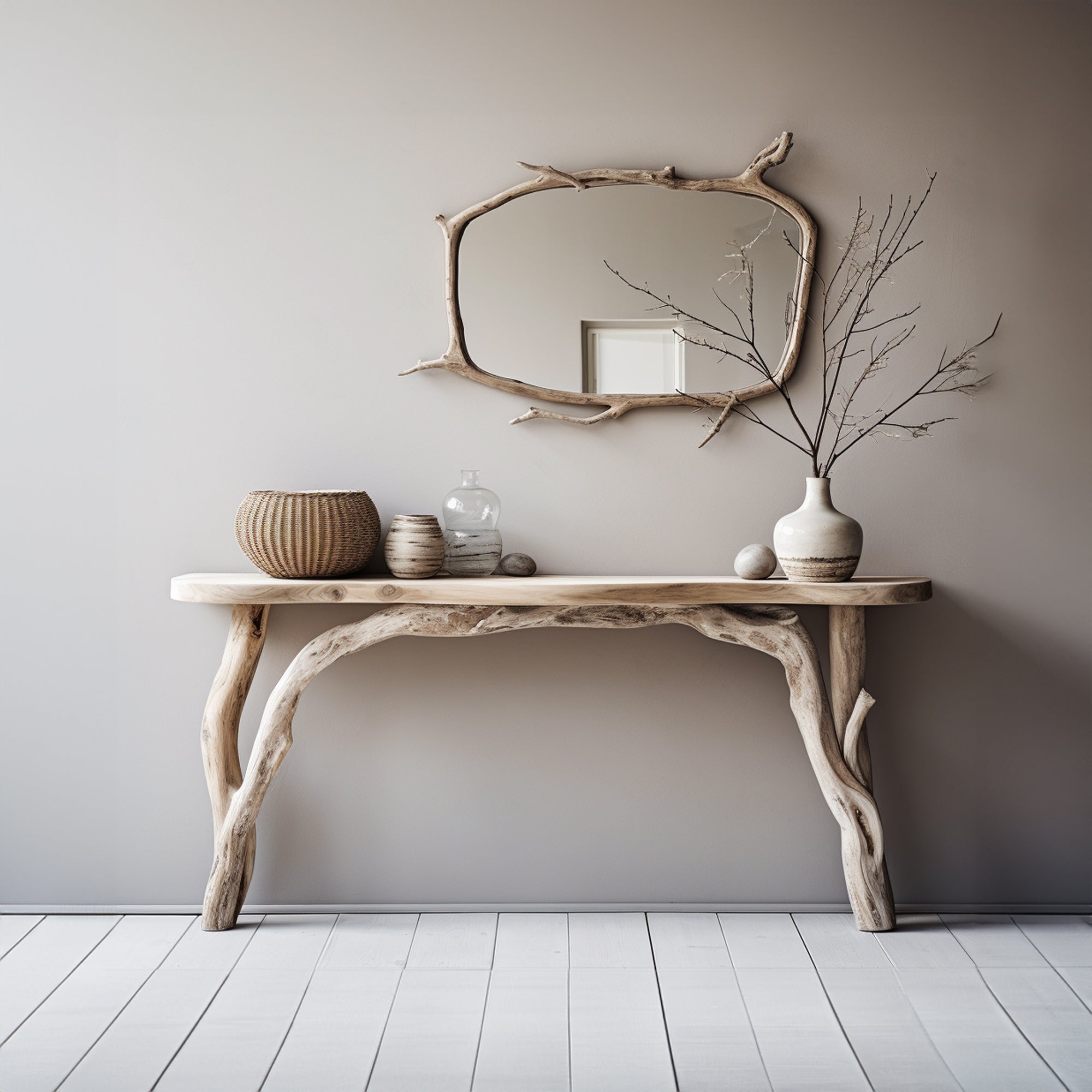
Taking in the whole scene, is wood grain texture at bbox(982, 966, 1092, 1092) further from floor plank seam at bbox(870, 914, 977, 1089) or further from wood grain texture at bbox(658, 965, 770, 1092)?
wood grain texture at bbox(658, 965, 770, 1092)

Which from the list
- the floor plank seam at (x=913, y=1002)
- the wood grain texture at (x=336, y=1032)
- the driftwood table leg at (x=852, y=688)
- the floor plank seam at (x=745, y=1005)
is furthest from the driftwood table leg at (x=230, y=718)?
the floor plank seam at (x=913, y=1002)

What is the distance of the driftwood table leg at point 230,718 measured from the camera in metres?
2.31

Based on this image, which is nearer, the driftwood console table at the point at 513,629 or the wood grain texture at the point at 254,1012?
the wood grain texture at the point at 254,1012

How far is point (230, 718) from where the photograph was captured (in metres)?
2.33

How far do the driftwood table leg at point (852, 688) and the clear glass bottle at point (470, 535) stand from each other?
2.73 ft

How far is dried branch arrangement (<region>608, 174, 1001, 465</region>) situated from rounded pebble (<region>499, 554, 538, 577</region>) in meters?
0.57

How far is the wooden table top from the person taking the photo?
2102 millimetres

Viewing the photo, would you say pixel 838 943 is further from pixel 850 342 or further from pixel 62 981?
pixel 62 981

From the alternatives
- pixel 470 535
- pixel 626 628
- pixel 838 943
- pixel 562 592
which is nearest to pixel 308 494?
pixel 470 535

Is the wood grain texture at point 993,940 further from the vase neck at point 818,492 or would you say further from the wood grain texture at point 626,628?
the vase neck at point 818,492

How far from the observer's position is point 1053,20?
235cm

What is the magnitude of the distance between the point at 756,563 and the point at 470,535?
676mm

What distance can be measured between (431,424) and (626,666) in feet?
2.58

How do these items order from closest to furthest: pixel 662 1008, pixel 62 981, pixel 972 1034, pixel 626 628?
pixel 972 1034, pixel 662 1008, pixel 62 981, pixel 626 628
